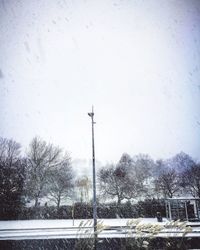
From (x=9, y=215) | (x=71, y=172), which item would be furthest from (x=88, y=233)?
(x=71, y=172)

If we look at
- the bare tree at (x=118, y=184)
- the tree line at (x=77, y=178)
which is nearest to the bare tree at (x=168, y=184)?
the tree line at (x=77, y=178)

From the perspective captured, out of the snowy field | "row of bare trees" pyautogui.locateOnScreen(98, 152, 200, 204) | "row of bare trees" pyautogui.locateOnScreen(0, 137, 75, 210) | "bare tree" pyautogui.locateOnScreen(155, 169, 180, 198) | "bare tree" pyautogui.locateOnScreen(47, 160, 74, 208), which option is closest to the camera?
the snowy field

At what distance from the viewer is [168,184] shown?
146 feet

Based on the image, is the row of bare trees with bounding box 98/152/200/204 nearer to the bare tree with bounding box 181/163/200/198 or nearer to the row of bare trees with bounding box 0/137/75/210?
the bare tree with bounding box 181/163/200/198

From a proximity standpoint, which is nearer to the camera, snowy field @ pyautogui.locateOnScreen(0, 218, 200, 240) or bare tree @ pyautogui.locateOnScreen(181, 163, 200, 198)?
snowy field @ pyautogui.locateOnScreen(0, 218, 200, 240)

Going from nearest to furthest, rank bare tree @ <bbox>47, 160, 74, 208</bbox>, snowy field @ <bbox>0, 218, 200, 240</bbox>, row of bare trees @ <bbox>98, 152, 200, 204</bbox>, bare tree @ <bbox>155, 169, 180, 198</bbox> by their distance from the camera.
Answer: snowy field @ <bbox>0, 218, 200, 240</bbox>
bare tree @ <bbox>47, 160, 74, 208</bbox>
row of bare trees @ <bbox>98, 152, 200, 204</bbox>
bare tree @ <bbox>155, 169, 180, 198</bbox>

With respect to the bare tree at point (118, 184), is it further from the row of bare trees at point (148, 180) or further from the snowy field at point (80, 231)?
the snowy field at point (80, 231)

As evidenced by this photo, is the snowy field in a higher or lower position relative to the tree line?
lower

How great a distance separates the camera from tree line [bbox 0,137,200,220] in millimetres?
32375

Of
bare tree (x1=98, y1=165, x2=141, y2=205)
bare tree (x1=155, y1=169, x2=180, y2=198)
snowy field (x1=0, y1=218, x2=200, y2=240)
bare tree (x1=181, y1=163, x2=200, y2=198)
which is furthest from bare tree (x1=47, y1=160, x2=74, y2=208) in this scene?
bare tree (x1=181, y1=163, x2=200, y2=198)

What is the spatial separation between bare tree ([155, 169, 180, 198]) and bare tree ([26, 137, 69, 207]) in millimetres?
18449

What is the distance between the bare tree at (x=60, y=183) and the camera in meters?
37.6

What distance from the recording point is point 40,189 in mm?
34844

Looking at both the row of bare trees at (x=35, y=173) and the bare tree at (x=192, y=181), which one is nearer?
the row of bare trees at (x=35, y=173)
